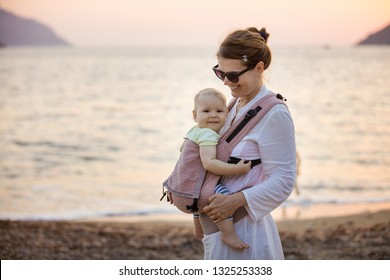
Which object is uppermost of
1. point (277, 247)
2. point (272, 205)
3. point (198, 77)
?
point (272, 205)

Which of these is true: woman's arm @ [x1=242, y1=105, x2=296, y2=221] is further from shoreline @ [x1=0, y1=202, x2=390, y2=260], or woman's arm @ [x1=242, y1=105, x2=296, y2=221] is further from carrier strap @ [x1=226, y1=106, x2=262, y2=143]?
shoreline @ [x1=0, y1=202, x2=390, y2=260]

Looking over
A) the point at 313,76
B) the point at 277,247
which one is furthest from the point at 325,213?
the point at 313,76

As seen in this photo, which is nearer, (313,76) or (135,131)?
(135,131)

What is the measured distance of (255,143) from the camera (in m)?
2.17

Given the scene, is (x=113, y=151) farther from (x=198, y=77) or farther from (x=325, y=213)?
(x=198, y=77)

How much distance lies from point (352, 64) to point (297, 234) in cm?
2238

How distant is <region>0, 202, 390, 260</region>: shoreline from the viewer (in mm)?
4961

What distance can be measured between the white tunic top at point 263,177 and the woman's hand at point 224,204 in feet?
0.08

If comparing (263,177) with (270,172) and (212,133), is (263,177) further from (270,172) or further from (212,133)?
(212,133)

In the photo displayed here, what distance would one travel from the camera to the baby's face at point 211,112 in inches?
87.7

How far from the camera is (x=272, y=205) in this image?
7.22ft

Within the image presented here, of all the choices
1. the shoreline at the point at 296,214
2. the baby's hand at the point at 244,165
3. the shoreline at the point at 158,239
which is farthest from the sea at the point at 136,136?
the shoreline at the point at 158,239
